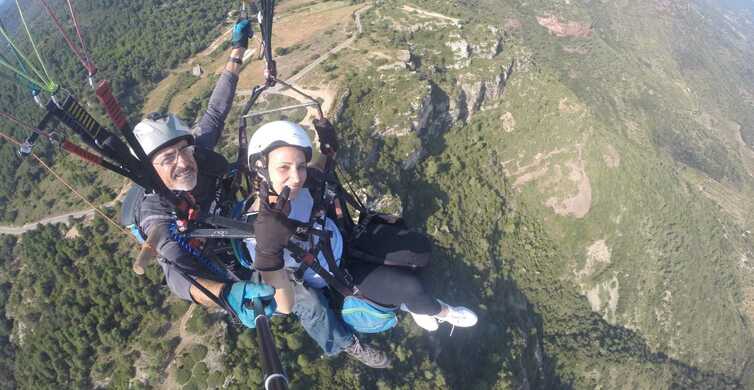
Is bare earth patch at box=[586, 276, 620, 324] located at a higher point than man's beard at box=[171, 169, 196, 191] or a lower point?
lower

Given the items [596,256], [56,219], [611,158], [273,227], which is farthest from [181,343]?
[611,158]

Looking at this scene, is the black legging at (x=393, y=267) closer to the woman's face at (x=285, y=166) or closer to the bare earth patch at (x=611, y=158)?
the woman's face at (x=285, y=166)

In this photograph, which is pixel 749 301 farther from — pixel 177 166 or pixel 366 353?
pixel 177 166

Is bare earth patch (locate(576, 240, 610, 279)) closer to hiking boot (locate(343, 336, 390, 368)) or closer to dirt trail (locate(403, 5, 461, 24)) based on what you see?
dirt trail (locate(403, 5, 461, 24))

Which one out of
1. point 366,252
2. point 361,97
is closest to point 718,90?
point 361,97

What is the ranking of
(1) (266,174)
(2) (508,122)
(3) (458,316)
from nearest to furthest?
(1) (266,174) < (3) (458,316) < (2) (508,122)

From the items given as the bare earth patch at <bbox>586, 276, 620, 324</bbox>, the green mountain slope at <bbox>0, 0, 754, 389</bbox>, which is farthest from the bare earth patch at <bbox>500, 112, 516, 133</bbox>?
the bare earth patch at <bbox>586, 276, 620, 324</bbox>
